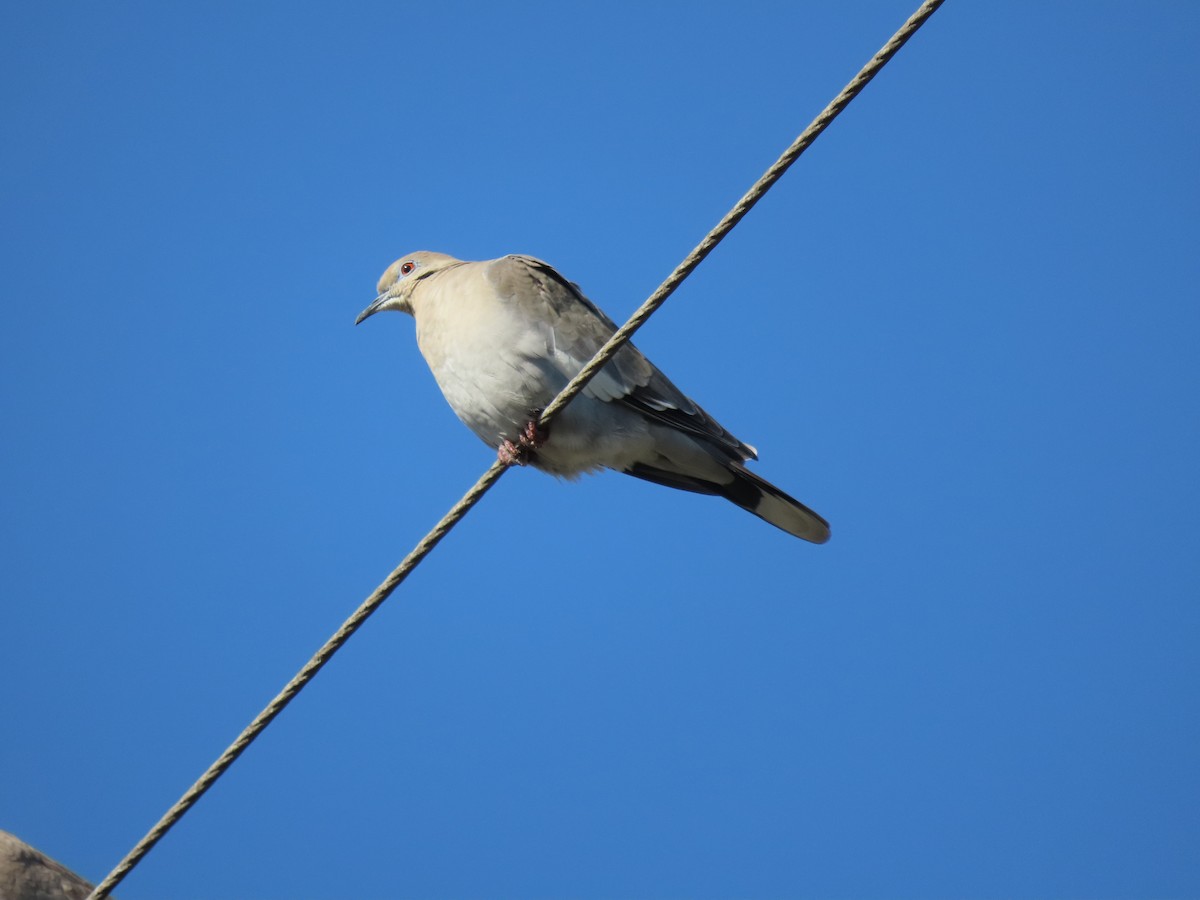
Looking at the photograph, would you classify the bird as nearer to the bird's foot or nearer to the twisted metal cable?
the bird's foot

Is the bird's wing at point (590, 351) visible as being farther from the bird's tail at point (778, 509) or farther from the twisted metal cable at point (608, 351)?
the twisted metal cable at point (608, 351)

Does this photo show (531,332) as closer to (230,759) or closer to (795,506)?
(795,506)

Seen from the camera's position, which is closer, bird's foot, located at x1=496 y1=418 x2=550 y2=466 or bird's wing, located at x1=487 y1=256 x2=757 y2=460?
bird's foot, located at x1=496 y1=418 x2=550 y2=466

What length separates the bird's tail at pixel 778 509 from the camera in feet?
17.0

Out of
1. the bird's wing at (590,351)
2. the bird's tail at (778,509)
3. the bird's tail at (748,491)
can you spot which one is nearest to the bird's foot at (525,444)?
the bird's wing at (590,351)

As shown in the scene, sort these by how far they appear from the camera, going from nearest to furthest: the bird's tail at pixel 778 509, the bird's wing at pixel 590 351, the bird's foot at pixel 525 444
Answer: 1. the bird's foot at pixel 525 444
2. the bird's wing at pixel 590 351
3. the bird's tail at pixel 778 509

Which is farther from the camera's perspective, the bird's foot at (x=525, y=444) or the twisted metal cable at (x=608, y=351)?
the bird's foot at (x=525, y=444)

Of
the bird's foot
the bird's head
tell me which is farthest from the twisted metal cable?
the bird's head

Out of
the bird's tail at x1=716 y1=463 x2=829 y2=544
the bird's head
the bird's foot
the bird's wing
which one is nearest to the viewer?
the bird's foot

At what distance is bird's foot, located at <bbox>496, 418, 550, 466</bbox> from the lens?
4.76 m

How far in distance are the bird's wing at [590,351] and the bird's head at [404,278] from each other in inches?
34.0

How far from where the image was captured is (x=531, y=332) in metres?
4.84

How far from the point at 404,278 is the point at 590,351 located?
1613 millimetres

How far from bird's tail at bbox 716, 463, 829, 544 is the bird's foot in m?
0.90
